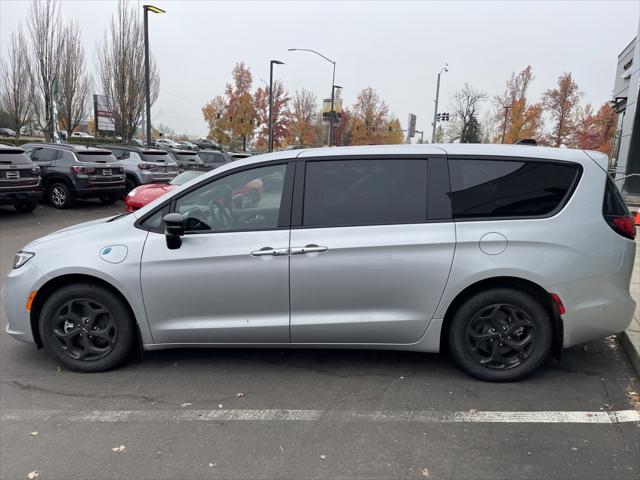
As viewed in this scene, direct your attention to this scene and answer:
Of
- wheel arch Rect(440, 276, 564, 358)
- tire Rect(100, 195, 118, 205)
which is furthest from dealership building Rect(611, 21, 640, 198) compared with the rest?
tire Rect(100, 195, 118, 205)

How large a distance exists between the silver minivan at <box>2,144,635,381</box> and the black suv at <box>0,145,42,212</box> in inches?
351

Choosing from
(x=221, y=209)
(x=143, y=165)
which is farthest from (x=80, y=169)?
(x=221, y=209)

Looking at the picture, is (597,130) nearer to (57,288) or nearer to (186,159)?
(186,159)

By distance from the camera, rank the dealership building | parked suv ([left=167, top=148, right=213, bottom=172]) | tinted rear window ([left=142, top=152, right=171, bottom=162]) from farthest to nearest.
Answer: parked suv ([left=167, top=148, right=213, bottom=172]) < tinted rear window ([left=142, top=152, right=171, bottom=162]) < the dealership building

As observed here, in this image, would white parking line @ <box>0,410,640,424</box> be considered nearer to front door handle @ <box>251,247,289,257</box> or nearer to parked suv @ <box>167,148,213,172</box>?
front door handle @ <box>251,247,289,257</box>

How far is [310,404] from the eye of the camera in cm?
352

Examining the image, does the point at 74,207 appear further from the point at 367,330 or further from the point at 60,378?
the point at 367,330

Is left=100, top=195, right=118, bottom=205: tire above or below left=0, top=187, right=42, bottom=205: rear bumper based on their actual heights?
below

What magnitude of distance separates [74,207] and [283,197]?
12649 millimetres

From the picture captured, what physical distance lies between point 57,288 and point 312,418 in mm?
2254

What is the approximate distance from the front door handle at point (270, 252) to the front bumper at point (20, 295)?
166cm

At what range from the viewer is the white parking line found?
10.8ft

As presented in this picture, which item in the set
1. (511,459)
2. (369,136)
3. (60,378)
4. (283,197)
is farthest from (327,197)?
(369,136)

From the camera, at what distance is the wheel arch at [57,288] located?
3898 mm
